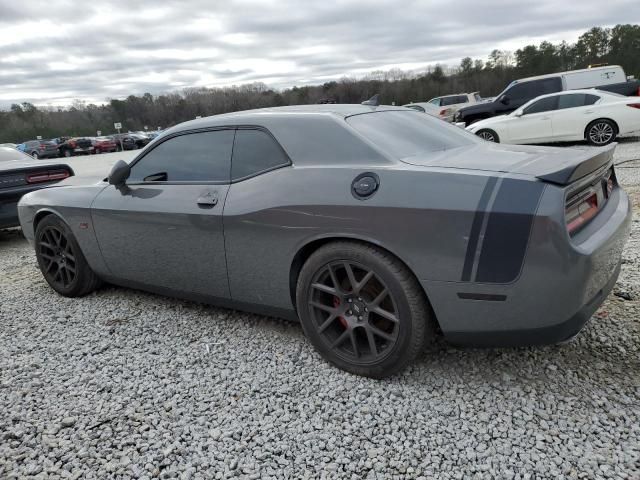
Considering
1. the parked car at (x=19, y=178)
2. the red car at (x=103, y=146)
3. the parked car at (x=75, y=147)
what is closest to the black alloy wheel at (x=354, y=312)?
the parked car at (x=19, y=178)

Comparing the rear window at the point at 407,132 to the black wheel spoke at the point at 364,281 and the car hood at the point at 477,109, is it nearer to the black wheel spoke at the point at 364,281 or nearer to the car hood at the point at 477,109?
the black wheel spoke at the point at 364,281

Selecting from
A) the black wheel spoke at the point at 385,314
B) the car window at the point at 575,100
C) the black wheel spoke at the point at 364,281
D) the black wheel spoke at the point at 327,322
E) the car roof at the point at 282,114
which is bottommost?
the black wheel spoke at the point at 327,322

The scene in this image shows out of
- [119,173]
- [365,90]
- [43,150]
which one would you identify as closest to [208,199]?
[119,173]

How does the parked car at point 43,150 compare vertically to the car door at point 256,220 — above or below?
below

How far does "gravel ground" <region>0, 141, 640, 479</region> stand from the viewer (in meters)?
2.07

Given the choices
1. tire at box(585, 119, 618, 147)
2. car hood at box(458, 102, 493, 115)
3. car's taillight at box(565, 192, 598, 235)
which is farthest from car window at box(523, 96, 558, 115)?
car's taillight at box(565, 192, 598, 235)

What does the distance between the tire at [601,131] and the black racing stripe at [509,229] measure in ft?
35.3

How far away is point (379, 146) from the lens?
2.59m

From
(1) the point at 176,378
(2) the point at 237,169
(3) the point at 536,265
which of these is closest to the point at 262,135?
(2) the point at 237,169

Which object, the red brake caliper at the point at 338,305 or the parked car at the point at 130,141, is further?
A: the parked car at the point at 130,141

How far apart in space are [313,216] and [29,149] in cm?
4285

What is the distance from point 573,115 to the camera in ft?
37.5

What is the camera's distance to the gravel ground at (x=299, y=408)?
207 cm

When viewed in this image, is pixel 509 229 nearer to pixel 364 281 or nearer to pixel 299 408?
pixel 364 281
